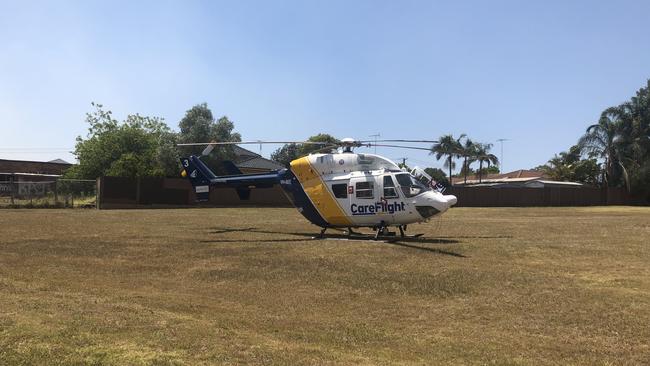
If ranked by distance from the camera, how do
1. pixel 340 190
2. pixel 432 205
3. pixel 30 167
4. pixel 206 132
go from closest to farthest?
pixel 432 205
pixel 340 190
pixel 206 132
pixel 30 167

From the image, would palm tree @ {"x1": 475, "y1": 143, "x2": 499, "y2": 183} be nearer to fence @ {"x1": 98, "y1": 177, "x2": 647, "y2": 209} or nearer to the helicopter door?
fence @ {"x1": 98, "y1": 177, "x2": 647, "y2": 209}

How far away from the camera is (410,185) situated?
16.9 m

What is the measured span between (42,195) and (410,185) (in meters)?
31.3

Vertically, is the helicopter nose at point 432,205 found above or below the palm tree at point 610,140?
below

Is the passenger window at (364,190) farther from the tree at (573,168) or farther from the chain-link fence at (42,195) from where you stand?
the tree at (573,168)

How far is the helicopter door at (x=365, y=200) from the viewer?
56.9 feet

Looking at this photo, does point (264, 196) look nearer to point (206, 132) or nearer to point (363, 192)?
point (206, 132)

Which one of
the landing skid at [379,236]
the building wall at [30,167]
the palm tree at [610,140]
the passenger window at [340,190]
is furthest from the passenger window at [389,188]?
the building wall at [30,167]

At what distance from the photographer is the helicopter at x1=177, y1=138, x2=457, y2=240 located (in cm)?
1688

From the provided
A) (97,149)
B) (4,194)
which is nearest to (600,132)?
(97,149)

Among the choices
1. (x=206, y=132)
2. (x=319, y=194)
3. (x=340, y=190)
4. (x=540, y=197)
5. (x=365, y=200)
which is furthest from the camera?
(x=540, y=197)

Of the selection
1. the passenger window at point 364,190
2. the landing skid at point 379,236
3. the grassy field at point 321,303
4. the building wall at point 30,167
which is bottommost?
the grassy field at point 321,303

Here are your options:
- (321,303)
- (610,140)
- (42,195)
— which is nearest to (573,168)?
(610,140)

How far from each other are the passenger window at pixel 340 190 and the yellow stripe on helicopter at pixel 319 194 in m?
0.22
